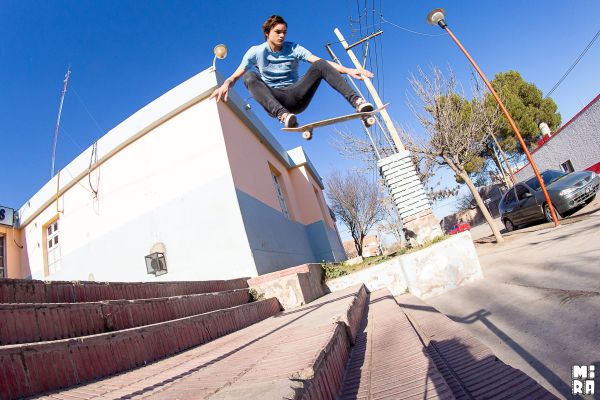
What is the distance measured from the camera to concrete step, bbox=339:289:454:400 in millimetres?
1324

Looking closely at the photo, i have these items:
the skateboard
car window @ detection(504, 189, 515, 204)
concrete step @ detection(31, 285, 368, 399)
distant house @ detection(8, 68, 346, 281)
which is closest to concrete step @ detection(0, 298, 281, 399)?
concrete step @ detection(31, 285, 368, 399)

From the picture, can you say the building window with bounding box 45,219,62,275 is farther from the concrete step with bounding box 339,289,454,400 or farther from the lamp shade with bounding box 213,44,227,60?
the concrete step with bounding box 339,289,454,400

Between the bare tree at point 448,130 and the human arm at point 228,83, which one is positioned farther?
the bare tree at point 448,130

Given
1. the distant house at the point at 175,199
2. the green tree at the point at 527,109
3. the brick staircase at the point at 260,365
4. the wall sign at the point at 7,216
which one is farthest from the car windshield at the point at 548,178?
the green tree at the point at 527,109

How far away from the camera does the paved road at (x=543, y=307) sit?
207 centimetres

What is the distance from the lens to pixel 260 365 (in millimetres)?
1508

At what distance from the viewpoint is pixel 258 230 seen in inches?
302

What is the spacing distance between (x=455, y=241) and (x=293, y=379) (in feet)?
18.0

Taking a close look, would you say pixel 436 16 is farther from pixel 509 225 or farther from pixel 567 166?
pixel 567 166

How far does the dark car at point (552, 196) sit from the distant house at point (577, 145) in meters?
9.27

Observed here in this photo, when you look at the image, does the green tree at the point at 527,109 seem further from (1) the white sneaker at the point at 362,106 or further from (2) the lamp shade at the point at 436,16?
(1) the white sneaker at the point at 362,106

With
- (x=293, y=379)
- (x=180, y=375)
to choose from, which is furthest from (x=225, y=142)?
(x=293, y=379)

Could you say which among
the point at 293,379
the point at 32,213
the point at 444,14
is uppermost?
the point at 444,14

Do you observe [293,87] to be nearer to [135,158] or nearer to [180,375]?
[180,375]
